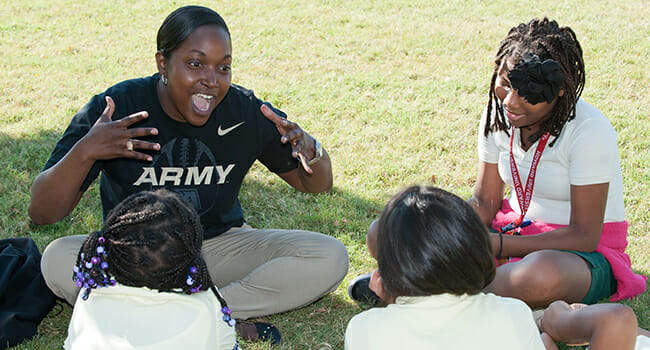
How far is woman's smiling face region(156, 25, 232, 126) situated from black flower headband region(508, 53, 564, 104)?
4.56 ft

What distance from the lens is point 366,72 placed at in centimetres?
714

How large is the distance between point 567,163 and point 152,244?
212cm

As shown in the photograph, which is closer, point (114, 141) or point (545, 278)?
point (114, 141)

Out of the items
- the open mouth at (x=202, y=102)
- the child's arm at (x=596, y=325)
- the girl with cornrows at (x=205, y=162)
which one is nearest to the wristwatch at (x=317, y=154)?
the girl with cornrows at (x=205, y=162)

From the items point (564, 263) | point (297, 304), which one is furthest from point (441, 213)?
point (297, 304)

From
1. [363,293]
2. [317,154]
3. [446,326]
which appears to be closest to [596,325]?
[446,326]

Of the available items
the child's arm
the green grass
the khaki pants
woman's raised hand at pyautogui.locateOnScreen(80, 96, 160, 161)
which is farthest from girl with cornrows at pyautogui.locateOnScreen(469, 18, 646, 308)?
woman's raised hand at pyautogui.locateOnScreen(80, 96, 160, 161)

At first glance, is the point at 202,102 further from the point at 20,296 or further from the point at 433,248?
the point at 433,248

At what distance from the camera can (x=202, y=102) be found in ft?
9.89

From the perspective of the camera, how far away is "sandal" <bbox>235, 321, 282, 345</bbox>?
311 cm

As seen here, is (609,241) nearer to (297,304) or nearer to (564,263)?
(564,263)

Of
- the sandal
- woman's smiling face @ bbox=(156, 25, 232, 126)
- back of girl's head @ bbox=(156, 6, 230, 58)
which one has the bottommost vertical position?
the sandal

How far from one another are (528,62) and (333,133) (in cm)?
297

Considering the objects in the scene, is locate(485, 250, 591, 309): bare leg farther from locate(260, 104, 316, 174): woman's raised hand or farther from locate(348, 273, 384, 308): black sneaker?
locate(260, 104, 316, 174): woman's raised hand
